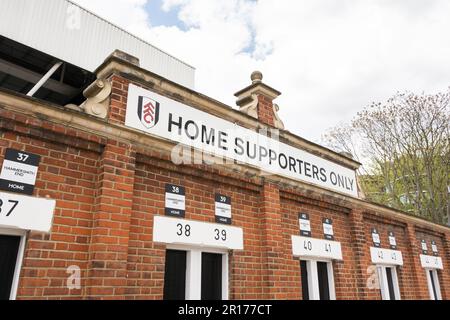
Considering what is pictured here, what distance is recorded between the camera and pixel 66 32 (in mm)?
8133

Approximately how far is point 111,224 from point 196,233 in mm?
1229

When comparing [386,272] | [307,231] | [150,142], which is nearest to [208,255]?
[150,142]

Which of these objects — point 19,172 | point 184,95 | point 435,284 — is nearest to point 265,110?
point 184,95

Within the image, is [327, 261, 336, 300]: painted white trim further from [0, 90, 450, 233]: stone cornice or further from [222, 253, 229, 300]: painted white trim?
[222, 253, 229, 300]: painted white trim

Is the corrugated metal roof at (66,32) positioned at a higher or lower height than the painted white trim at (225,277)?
higher

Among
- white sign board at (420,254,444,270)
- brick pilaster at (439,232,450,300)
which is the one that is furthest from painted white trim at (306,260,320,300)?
brick pilaster at (439,232,450,300)

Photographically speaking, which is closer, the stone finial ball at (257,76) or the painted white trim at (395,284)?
the stone finial ball at (257,76)

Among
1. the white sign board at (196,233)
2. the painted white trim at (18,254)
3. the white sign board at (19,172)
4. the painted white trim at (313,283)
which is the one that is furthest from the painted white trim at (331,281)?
the white sign board at (19,172)

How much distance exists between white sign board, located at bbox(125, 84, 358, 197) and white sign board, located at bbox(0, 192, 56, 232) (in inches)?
52.8

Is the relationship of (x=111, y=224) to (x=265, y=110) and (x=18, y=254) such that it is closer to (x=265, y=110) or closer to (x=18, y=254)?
(x=18, y=254)

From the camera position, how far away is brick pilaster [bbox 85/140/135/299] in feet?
11.1

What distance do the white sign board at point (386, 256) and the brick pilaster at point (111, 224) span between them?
19.7 feet

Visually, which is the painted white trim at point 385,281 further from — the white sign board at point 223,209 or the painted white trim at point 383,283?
the white sign board at point 223,209

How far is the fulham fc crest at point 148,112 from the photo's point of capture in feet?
14.0
